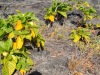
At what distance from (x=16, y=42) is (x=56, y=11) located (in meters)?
2.65

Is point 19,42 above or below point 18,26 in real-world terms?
below

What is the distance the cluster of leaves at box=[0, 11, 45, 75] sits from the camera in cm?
338

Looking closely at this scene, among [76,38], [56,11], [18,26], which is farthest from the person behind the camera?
[56,11]

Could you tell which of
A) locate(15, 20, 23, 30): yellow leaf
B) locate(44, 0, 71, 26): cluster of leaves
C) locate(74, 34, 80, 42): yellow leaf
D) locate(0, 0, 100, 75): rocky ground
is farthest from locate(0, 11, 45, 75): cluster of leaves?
locate(44, 0, 71, 26): cluster of leaves

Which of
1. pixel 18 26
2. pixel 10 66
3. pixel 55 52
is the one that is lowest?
pixel 55 52

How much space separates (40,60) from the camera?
4.37 meters

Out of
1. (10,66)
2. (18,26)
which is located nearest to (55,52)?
(18,26)

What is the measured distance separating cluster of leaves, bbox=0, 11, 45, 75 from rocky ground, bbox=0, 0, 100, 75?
308mm

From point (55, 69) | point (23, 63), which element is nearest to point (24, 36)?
point (23, 63)

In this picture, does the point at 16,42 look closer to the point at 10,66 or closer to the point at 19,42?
the point at 19,42

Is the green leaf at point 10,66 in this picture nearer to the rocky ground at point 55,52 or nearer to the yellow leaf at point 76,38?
the rocky ground at point 55,52

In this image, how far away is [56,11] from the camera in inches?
244

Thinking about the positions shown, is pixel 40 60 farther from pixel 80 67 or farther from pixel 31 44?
pixel 80 67

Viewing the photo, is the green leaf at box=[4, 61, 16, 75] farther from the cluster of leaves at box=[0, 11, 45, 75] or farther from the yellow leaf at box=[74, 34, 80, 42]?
the yellow leaf at box=[74, 34, 80, 42]
